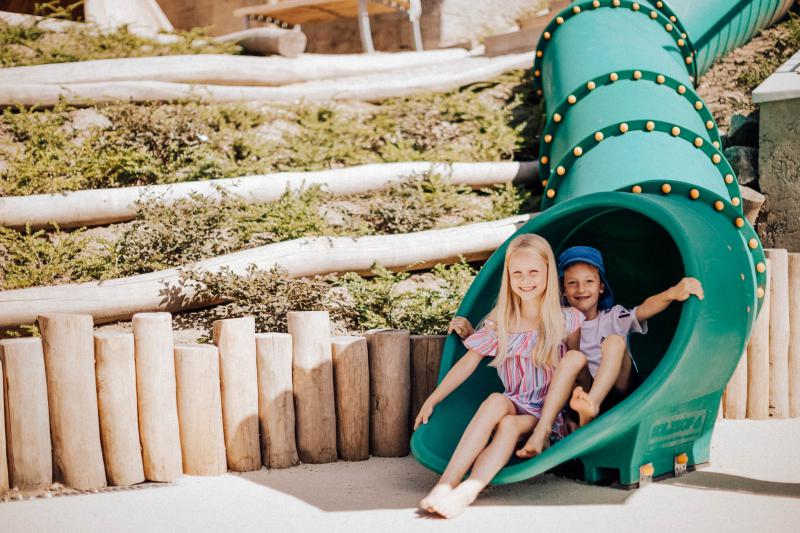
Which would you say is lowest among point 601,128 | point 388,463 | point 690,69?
point 388,463

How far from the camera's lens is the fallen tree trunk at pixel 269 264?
4.34 m

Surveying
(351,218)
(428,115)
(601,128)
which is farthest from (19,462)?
(428,115)

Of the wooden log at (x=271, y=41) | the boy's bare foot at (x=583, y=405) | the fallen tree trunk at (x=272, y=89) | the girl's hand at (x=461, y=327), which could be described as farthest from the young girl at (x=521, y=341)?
the wooden log at (x=271, y=41)

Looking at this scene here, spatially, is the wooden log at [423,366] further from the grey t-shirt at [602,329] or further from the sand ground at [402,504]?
the grey t-shirt at [602,329]

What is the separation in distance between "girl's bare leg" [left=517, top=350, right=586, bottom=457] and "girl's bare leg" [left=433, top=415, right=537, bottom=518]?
54 mm

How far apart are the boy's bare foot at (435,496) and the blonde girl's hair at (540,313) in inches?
26.8

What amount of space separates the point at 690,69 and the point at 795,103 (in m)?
0.93

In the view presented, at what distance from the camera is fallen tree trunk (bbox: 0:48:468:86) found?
6.57 m

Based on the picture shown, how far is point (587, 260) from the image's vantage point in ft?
12.6

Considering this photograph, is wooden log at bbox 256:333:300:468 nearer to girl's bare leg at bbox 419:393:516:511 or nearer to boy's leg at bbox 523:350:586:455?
girl's bare leg at bbox 419:393:516:511

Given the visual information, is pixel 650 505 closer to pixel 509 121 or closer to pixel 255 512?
pixel 255 512

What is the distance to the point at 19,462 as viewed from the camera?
3.26 meters

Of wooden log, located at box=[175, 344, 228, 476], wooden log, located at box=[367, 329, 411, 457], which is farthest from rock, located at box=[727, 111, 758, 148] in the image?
wooden log, located at box=[175, 344, 228, 476]

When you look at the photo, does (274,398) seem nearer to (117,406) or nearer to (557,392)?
(117,406)
